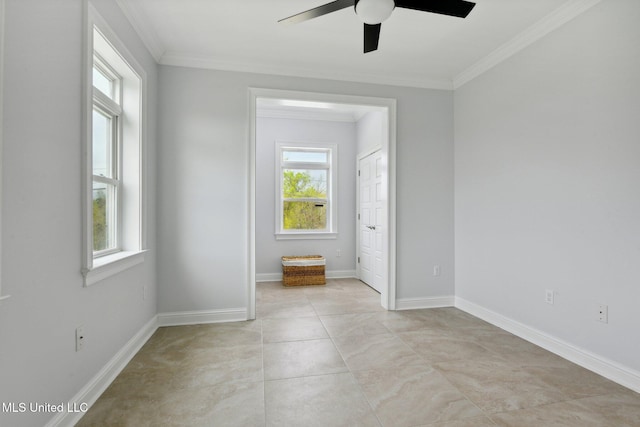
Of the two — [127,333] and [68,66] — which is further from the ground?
[68,66]

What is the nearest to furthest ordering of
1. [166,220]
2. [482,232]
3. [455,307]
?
[166,220] < [482,232] < [455,307]

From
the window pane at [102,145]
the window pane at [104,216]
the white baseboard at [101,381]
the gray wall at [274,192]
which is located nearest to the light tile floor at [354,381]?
the white baseboard at [101,381]

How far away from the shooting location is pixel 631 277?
6.50 ft

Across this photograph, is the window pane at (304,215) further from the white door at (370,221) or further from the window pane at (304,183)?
the white door at (370,221)

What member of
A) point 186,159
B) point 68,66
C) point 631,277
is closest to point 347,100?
point 186,159

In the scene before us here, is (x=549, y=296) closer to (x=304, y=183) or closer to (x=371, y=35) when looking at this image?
(x=371, y=35)

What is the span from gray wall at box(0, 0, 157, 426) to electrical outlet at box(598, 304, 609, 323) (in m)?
3.23

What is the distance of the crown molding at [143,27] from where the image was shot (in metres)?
2.24

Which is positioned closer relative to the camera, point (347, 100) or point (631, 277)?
point (631, 277)

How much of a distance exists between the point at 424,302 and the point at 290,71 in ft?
9.62

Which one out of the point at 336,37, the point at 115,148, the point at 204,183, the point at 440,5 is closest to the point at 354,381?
the point at 204,183

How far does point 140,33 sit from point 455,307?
13.4 feet

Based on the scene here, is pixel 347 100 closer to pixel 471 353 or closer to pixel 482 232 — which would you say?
pixel 482 232

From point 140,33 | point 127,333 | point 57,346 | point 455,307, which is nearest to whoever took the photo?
point 57,346
